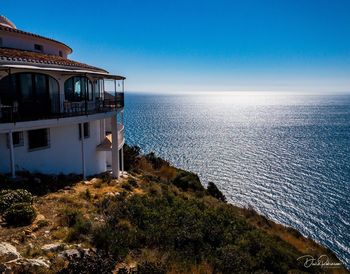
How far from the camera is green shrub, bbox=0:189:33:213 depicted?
36.6 ft

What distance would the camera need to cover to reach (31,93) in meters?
15.7

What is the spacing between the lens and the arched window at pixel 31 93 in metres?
14.5

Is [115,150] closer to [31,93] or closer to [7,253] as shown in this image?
[31,93]

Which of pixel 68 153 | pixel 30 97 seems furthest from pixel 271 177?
pixel 30 97

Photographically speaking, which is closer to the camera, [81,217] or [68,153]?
[81,217]

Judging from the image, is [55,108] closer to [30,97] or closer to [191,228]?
[30,97]

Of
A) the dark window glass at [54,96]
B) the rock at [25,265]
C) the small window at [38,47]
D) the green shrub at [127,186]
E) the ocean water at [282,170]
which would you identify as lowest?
the ocean water at [282,170]

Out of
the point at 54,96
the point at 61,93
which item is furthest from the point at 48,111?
the point at 61,93

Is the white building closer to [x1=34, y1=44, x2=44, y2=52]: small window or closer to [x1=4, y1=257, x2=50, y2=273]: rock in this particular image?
[x1=34, y1=44, x2=44, y2=52]: small window

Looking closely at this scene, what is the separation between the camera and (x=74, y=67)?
17.7m

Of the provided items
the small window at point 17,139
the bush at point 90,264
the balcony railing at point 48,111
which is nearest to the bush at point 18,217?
the bush at point 90,264

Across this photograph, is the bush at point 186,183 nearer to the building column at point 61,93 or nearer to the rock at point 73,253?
the building column at point 61,93

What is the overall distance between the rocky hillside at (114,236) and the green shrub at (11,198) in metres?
0.03

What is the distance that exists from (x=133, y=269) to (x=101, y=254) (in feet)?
3.26
